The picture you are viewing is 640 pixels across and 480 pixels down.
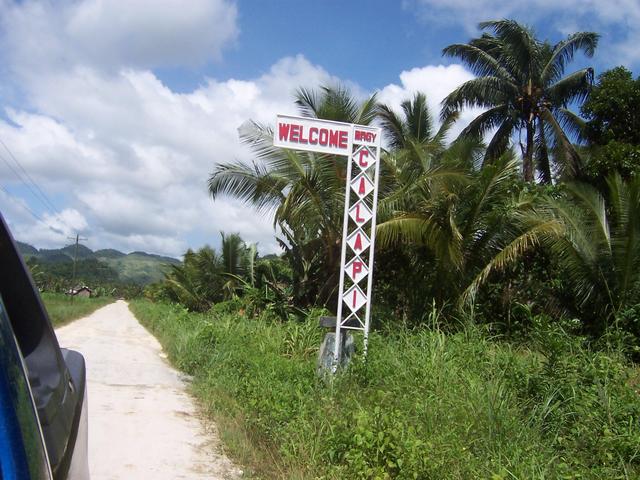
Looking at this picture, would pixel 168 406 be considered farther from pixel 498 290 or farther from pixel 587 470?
pixel 498 290

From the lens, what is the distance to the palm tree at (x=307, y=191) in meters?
12.1

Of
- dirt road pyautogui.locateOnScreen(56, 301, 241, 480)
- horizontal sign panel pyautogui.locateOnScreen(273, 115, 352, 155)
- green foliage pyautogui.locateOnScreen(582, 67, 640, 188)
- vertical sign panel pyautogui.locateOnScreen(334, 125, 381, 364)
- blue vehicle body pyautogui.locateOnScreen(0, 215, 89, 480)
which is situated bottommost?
dirt road pyautogui.locateOnScreen(56, 301, 241, 480)

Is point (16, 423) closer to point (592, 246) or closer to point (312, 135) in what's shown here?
point (312, 135)

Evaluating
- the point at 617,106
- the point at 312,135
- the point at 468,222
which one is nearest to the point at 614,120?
the point at 617,106

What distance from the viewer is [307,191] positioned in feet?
39.5

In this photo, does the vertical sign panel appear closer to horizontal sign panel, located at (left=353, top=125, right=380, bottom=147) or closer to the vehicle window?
horizontal sign panel, located at (left=353, top=125, right=380, bottom=147)

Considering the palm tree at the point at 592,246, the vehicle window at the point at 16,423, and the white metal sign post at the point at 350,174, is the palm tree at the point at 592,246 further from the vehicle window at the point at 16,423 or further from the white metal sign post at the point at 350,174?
the vehicle window at the point at 16,423

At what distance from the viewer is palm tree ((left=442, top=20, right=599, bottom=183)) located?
64.9 ft

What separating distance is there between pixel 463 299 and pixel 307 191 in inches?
157

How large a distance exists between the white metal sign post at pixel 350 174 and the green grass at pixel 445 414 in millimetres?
636

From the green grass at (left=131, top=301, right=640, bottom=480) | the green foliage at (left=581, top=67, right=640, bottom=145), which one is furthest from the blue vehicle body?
the green foliage at (left=581, top=67, right=640, bottom=145)

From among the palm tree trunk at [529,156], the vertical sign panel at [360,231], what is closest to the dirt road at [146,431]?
the vertical sign panel at [360,231]

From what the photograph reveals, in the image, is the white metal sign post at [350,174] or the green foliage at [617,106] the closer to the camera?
the white metal sign post at [350,174]

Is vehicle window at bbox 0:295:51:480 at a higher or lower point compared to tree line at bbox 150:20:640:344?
lower
